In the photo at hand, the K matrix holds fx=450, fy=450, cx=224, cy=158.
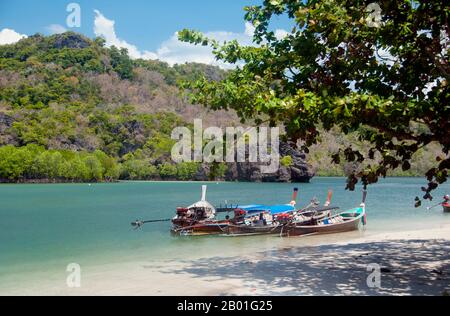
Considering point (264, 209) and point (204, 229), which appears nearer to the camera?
point (204, 229)

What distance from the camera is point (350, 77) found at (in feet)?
34.1

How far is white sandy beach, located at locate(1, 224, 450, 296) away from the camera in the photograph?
442 inches

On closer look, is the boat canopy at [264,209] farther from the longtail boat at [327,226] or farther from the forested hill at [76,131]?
the forested hill at [76,131]

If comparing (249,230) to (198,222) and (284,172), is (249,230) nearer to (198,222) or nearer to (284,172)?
(198,222)

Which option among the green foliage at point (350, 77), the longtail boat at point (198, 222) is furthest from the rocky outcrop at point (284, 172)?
the green foliage at point (350, 77)

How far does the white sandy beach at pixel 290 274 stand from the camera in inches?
442

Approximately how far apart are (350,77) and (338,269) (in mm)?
6085

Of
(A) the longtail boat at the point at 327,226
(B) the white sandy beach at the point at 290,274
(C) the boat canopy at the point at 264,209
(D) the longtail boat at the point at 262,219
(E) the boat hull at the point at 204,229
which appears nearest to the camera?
(B) the white sandy beach at the point at 290,274

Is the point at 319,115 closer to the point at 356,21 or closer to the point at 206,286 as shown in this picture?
the point at 356,21

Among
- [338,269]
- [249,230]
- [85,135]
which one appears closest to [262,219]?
[249,230]

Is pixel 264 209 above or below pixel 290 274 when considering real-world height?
above

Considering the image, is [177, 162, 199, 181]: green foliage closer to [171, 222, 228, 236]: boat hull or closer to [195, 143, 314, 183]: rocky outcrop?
[195, 143, 314, 183]: rocky outcrop

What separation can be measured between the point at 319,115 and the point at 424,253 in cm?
978
